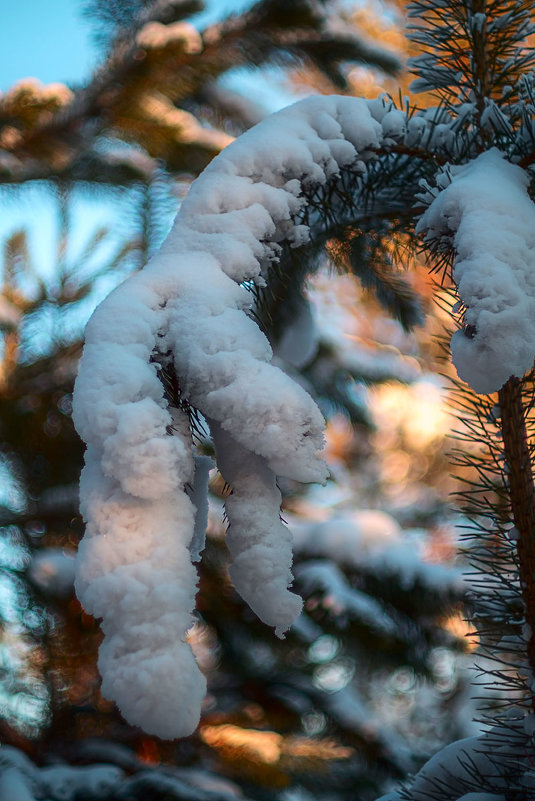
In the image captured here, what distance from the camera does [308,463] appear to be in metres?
0.48

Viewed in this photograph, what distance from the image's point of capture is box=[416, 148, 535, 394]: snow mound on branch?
0.52m

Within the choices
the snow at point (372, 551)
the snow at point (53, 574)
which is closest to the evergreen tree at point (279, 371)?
the snow at point (53, 574)

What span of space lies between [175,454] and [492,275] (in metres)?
0.32

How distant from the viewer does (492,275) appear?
1.75 feet

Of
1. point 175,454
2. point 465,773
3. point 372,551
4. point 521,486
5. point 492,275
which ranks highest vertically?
point 492,275

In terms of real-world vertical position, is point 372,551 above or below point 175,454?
below

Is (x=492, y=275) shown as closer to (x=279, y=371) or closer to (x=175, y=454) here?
(x=279, y=371)

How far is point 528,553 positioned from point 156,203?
1896mm

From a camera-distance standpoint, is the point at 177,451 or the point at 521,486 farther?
the point at 521,486

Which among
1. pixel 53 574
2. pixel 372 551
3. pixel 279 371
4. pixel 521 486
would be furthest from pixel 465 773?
pixel 53 574

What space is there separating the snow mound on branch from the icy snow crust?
0.16m

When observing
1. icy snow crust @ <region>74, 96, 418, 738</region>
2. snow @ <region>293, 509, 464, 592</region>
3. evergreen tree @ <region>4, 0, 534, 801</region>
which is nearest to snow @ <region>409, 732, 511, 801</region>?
evergreen tree @ <region>4, 0, 534, 801</region>

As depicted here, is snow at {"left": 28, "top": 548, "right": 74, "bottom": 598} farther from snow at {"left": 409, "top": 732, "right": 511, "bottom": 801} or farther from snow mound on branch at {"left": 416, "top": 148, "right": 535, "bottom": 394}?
snow mound on branch at {"left": 416, "top": 148, "right": 535, "bottom": 394}

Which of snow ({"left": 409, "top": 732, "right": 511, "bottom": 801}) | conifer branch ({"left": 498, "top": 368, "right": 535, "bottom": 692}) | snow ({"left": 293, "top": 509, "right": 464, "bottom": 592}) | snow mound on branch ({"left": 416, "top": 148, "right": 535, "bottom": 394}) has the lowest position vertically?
snow ({"left": 293, "top": 509, "right": 464, "bottom": 592})
